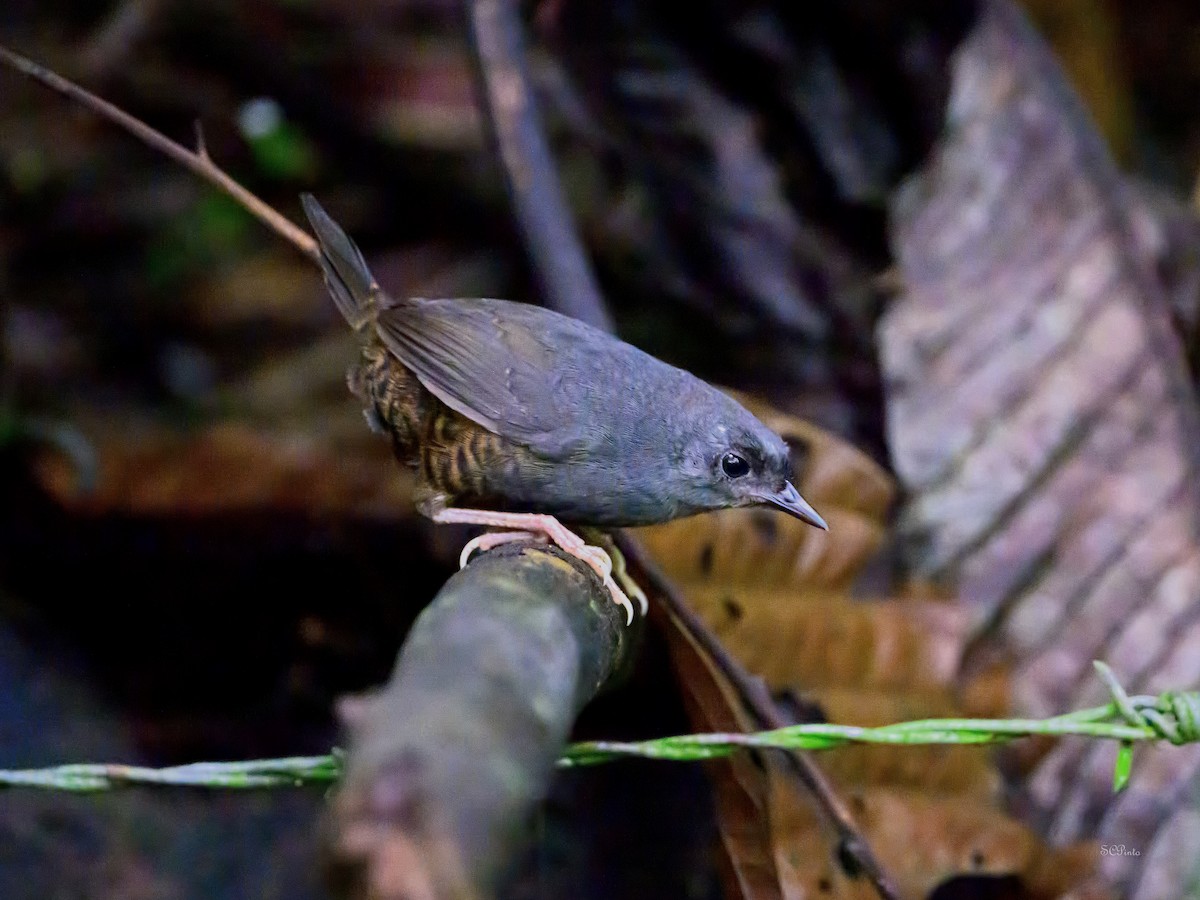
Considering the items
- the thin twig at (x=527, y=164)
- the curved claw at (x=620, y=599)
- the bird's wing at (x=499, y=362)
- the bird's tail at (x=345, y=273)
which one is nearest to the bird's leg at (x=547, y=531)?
the curved claw at (x=620, y=599)

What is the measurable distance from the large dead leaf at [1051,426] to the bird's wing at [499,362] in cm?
138

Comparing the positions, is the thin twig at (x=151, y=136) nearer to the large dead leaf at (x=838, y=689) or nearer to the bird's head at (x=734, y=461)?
the bird's head at (x=734, y=461)

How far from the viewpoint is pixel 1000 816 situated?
3074 mm

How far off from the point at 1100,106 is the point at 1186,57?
1.44 m

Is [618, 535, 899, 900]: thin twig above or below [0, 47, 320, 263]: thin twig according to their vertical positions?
below

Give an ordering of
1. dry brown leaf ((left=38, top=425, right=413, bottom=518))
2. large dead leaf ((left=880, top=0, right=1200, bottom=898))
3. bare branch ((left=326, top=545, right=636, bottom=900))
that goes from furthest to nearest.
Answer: dry brown leaf ((left=38, top=425, right=413, bottom=518)), large dead leaf ((left=880, top=0, right=1200, bottom=898)), bare branch ((left=326, top=545, right=636, bottom=900))

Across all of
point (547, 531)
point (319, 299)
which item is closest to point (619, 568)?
point (547, 531)

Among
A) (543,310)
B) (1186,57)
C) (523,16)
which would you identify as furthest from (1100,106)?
(543,310)

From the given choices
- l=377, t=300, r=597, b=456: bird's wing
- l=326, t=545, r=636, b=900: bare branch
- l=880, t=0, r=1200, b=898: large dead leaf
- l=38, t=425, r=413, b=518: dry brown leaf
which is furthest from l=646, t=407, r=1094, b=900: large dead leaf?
l=38, t=425, r=413, b=518: dry brown leaf

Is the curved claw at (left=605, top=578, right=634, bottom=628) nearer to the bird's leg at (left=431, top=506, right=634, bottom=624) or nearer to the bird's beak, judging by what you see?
the bird's leg at (left=431, top=506, right=634, bottom=624)

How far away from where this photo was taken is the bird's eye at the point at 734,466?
271cm

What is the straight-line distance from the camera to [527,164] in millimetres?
3500

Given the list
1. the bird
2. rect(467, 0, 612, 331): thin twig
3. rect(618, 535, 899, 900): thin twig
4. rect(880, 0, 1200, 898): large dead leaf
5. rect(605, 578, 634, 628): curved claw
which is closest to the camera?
rect(605, 578, 634, 628): curved claw

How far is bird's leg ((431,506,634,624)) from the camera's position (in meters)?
2.38
